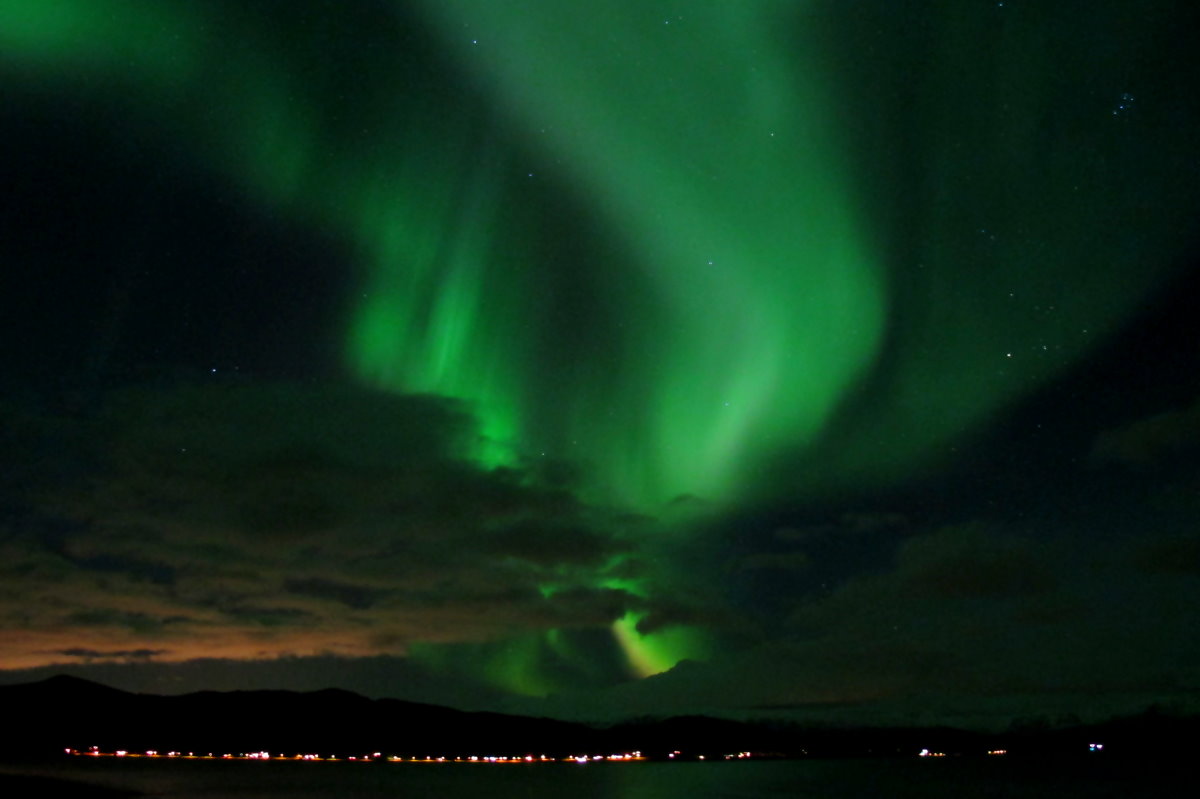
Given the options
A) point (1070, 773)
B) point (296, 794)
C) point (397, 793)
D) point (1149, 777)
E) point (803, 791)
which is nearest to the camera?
point (296, 794)

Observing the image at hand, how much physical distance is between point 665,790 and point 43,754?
133011mm

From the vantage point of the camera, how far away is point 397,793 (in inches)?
3814

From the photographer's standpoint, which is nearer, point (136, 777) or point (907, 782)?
point (136, 777)

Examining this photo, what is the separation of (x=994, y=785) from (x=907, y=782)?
38.3ft

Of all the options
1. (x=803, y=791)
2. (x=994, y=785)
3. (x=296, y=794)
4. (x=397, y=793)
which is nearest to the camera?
(x=296, y=794)

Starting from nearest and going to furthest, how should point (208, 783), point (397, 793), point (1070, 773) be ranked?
point (397, 793) < point (208, 783) < point (1070, 773)

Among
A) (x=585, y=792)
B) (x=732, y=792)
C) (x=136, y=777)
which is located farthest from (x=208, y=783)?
(x=732, y=792)

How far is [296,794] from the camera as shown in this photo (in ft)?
298

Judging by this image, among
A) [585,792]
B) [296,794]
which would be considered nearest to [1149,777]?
[585,792]

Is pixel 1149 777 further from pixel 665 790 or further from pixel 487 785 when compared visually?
pixel 487 785

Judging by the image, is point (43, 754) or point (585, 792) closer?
point (585, 792)

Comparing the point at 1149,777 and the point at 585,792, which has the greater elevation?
the point at 1149,777

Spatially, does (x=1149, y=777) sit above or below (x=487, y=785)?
above

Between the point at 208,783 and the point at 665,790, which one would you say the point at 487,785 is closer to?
the point at 665,790
